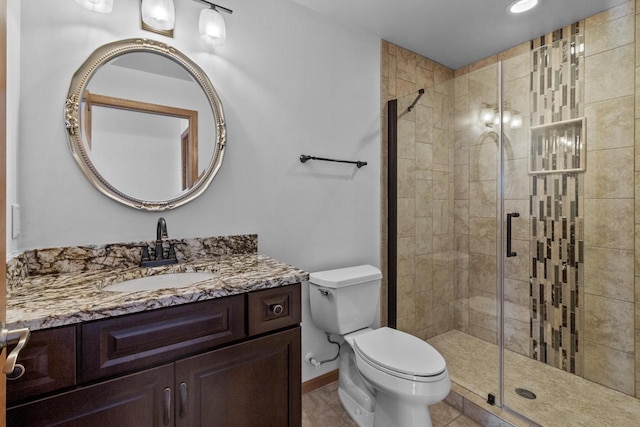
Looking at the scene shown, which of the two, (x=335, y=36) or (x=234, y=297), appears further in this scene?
(x=335, y=36)

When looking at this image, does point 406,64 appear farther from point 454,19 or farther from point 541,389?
point 541,389

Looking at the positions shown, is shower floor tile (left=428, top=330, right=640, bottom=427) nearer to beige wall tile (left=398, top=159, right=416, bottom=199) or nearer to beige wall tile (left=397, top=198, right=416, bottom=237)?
beige wall tile (left=397, top=198, right=416, bottom=237)

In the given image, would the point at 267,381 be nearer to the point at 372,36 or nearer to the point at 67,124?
the point at 67,124

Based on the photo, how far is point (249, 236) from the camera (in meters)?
1.67

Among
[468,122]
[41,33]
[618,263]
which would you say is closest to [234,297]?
[41,33]

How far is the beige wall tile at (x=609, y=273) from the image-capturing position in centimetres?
178

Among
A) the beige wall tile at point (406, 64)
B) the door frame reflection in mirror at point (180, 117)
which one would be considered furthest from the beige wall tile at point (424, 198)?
the door frame reflection in mirror at point (180, 117)

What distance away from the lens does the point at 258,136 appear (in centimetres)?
172

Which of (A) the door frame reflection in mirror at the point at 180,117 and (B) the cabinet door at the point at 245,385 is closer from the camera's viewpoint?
(B) the cabinet door at the point at 245,385

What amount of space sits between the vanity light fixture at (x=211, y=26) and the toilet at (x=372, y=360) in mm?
1358

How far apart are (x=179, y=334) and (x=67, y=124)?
100cm

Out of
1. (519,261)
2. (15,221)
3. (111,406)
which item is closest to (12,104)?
(15,221)

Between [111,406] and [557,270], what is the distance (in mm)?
2496

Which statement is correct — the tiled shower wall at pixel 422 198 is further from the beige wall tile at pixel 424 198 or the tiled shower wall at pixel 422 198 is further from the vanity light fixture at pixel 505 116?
the vanity light fixture at pixel 505 116
